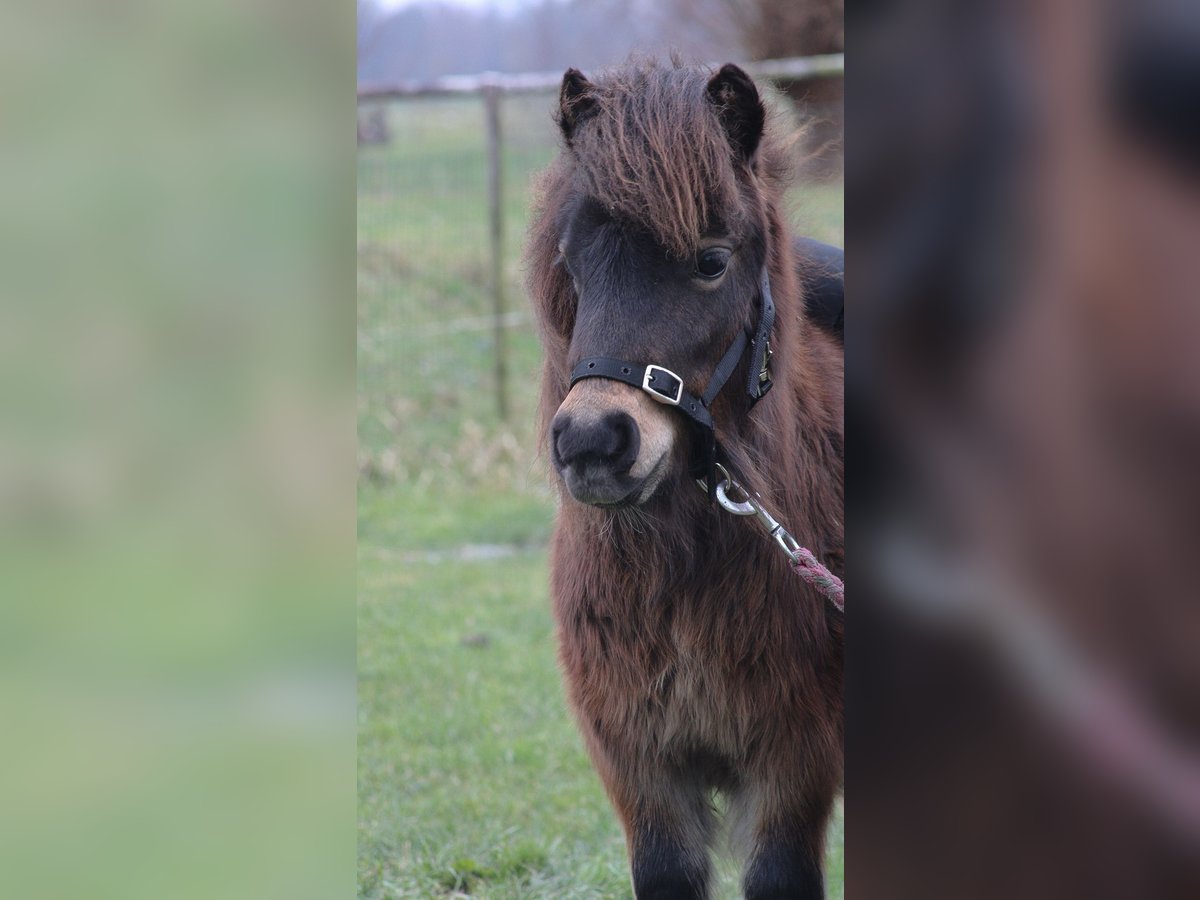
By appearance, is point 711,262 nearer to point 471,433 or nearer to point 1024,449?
point 1024,449

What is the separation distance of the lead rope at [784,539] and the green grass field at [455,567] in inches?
42.1

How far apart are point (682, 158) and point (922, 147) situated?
182 cm

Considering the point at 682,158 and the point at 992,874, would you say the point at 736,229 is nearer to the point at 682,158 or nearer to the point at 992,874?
the point at 682,158

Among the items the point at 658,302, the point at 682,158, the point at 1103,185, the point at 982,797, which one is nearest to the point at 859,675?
the point at 982,797

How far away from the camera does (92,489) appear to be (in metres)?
0.78

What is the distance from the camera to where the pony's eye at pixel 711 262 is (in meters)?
2.54

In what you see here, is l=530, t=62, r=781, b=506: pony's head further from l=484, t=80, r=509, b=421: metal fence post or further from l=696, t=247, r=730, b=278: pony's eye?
l=484, t=80, r=509, b=421: metal fence post

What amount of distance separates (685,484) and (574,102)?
0.98 m

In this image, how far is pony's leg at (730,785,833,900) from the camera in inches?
113

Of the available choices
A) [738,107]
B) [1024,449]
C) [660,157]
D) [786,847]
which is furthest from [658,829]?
[1024,449]

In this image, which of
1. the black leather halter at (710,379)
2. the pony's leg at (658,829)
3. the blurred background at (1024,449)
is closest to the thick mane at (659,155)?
the black leather halter at (710,379)

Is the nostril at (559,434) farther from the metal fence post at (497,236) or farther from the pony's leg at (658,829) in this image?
the metal fence post at (497,236)

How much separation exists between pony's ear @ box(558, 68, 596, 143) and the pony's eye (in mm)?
501

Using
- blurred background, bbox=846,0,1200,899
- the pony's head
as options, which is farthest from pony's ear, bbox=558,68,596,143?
blurred background, bbox=846,0,1200,899
